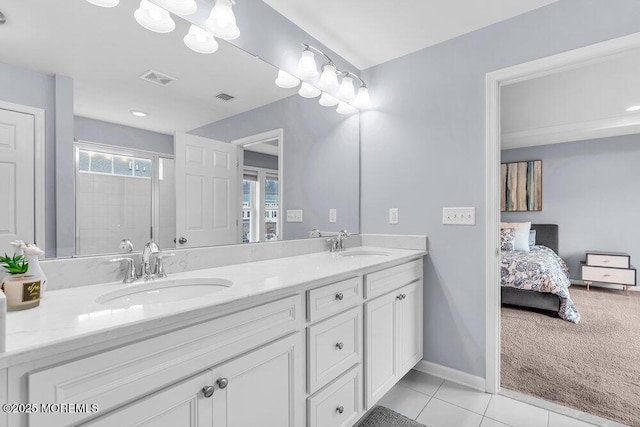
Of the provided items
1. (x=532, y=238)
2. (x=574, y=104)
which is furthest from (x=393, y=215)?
(x=532, y=238)

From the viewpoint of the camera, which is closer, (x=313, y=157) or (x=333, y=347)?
(x=333, y=347)

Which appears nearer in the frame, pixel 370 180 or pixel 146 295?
pixel 146 295

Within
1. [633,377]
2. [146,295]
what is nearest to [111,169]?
[146,295]

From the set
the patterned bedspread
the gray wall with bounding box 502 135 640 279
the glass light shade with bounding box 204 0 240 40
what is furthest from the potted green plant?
the gray wall with bounding box 502 135 640 279

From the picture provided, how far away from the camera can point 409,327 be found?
78.7 inches

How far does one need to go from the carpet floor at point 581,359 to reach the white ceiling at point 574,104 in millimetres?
2090

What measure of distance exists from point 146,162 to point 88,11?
572 mm

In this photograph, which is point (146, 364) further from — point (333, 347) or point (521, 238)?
point (521, 238)

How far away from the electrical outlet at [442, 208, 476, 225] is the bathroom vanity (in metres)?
0.64

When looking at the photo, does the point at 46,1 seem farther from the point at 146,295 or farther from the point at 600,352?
the point at 600,352

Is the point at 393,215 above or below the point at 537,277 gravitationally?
above

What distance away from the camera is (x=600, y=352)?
248 centimetres

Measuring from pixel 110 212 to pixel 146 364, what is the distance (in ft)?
2.38

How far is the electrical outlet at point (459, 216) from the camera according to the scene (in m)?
2.02
